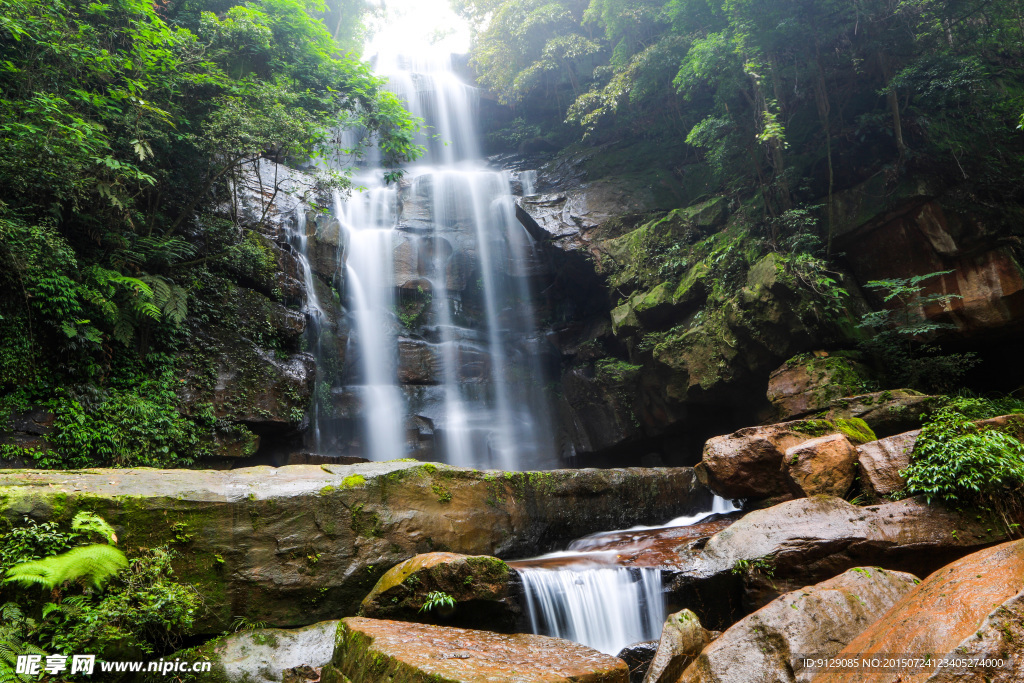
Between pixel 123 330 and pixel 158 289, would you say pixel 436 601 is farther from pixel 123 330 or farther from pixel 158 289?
pixel 158 289

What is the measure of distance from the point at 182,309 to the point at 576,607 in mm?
8953

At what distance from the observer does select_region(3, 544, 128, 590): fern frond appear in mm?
4070

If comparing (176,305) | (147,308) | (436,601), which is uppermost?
(176,305)

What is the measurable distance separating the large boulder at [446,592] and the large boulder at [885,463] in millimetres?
4099

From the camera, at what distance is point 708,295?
11.9m

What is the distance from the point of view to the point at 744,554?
5434 mm

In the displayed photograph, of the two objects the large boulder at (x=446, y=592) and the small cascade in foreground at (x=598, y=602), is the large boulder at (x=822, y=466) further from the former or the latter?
the large boulder at (x=446, y=592)

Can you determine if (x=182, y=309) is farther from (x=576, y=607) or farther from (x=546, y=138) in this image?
(x=546, y=138)

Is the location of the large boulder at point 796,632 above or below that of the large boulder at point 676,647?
above

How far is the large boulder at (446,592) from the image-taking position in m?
4.62

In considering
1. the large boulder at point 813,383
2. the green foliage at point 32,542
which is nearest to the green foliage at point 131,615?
the green foliage at point 32,542

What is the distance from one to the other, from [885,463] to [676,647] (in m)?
3.43

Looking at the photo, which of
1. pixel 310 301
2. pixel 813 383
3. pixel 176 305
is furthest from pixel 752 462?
pixel 310 301

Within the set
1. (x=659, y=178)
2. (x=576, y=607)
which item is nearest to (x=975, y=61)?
(x=659, y=178)
